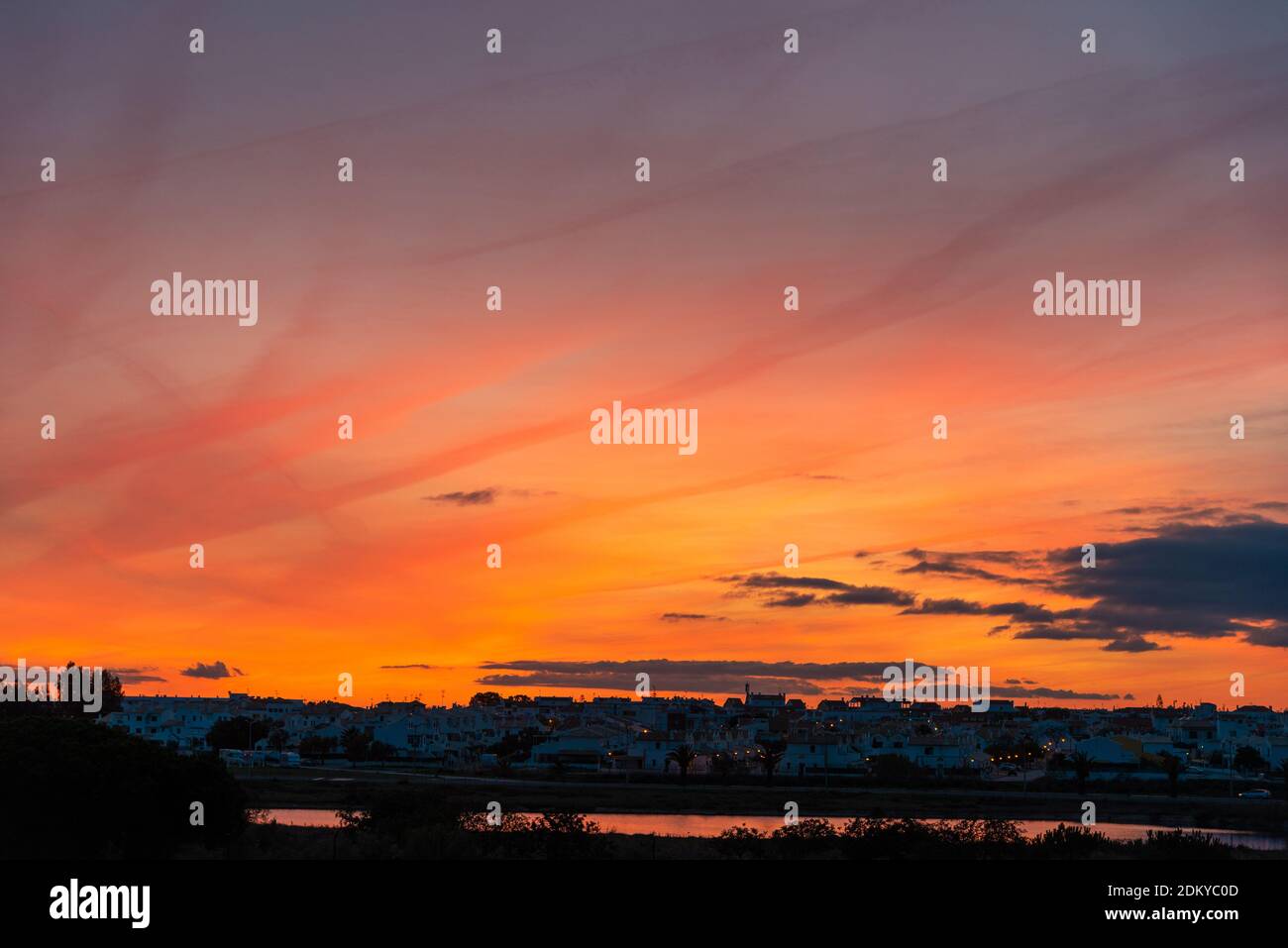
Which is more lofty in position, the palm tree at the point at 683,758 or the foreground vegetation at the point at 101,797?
the foreground vegetation at the point at 101,797

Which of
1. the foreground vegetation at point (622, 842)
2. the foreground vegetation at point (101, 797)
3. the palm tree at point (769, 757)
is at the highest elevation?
the foreground vegetation at point (101, 797)

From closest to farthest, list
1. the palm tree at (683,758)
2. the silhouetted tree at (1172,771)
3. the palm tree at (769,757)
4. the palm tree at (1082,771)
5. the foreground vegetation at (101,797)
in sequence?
the foreground vegetation at (101,797), the silhouetted tree at (1172,771), the palm tree at (1082,771), the palm tree at (683,758), the palm tree at (769,757)

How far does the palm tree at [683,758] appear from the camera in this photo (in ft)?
402

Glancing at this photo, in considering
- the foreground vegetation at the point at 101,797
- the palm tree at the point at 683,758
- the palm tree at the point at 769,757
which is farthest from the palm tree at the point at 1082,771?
the foreground vegetation at the point at 101,797

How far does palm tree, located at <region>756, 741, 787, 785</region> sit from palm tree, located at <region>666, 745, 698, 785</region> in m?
6.94

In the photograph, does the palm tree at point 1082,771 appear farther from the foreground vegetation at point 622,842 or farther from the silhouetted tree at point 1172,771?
the foreground vegetation at point 622,842

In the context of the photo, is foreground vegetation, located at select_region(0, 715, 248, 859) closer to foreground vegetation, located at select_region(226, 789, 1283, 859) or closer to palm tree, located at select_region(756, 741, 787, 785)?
foreground vegetation, located at select_region(226, 789, 1283, 859)

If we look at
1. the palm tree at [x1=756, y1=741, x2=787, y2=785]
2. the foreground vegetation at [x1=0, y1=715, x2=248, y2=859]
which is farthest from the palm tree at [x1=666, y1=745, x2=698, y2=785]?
the foreground vegetation at [x1=0, y1=715, x2=248, y2=859]

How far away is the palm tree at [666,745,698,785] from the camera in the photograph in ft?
402

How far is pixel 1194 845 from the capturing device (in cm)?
4900

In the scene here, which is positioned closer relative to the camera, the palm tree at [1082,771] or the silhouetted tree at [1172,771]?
the silhouetted tree at [1172,771]

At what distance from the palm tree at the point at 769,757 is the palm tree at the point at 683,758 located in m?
6.94
